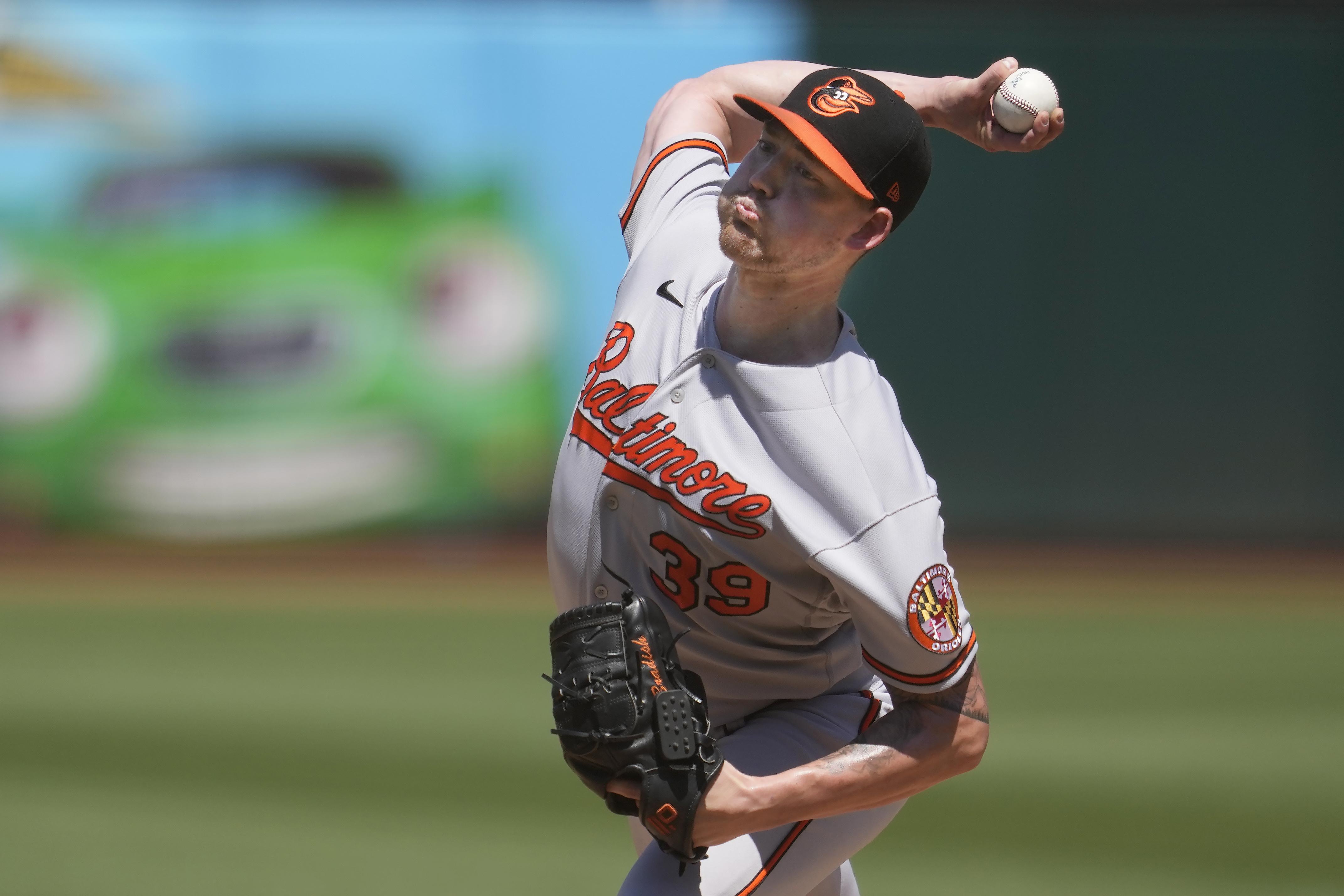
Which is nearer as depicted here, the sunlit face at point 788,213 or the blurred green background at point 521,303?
the sunlit face at point 788,213

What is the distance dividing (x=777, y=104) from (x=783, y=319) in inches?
29.6

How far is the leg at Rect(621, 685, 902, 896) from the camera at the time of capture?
8.45 feet

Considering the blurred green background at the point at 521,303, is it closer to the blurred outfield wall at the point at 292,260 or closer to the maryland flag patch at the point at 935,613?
the blurred outfield wall at the point at 292,260

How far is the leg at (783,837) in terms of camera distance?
2576 millimetres

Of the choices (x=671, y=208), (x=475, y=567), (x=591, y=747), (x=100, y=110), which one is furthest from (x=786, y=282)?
(x=100, y=110)

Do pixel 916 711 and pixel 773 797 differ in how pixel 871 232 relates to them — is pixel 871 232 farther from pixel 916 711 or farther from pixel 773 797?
pixel 773 797

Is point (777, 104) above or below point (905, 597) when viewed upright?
above

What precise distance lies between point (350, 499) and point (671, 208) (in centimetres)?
783

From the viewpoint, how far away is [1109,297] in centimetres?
1093

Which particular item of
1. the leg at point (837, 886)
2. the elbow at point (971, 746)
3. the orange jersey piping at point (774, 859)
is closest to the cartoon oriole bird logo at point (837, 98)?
the elbow at point (971, 746)

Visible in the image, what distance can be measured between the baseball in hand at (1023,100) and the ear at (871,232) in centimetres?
39

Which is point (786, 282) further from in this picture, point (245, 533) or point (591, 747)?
point (245, 533)

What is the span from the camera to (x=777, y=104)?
3.14 m

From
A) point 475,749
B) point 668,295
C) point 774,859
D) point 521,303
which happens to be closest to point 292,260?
point 521,303
